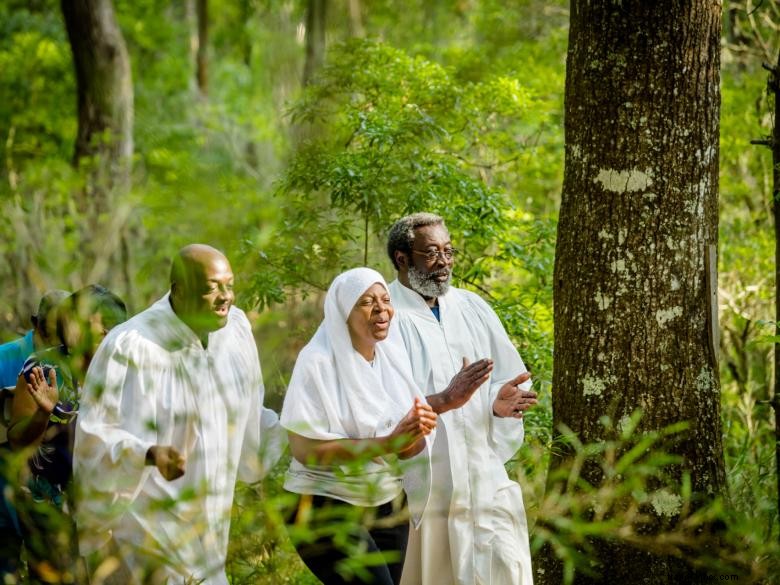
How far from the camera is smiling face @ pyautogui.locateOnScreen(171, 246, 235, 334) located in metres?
4.13

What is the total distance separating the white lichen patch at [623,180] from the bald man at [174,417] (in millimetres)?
1809

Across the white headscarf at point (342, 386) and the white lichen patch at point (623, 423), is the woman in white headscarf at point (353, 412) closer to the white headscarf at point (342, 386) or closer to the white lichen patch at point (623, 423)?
the white headscarf at point (342, 386)

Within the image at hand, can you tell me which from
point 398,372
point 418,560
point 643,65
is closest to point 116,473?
point 398,372

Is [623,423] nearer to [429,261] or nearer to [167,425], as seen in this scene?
[429,261]

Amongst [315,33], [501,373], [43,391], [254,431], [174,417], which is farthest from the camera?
[315,33]

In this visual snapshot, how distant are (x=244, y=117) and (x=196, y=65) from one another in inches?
106

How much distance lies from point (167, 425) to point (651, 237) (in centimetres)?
237

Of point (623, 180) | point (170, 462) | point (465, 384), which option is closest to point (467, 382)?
point (465, 384)

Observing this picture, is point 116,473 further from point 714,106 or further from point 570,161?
point 714,106

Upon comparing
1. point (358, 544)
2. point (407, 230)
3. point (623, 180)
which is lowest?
point (358, 544)

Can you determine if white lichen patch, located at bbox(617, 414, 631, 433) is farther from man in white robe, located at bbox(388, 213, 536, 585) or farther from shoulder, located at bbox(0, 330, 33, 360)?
shoulder, located at bbox(0, 330, 33, 360)

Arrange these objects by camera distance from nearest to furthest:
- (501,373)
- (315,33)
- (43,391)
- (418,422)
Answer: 1. (43,391)
2. (418,422)
3. (501,373)
4. (315,33)

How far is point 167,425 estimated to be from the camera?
4.03m

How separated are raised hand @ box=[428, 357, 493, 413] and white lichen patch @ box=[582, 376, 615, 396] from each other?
69cm
